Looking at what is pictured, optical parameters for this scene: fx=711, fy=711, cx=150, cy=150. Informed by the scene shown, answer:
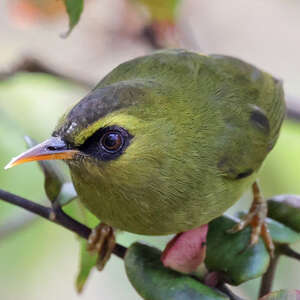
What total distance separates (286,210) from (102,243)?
2.95ft

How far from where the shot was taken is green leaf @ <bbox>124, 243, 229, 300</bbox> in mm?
2703

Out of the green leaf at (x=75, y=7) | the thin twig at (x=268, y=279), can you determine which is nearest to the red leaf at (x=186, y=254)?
the thin twig at (x=268, y=279)

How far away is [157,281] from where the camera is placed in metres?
2.80

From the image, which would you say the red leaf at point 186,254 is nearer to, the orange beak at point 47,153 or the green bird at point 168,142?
the green bird at point 168,142

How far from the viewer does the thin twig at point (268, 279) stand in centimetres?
296

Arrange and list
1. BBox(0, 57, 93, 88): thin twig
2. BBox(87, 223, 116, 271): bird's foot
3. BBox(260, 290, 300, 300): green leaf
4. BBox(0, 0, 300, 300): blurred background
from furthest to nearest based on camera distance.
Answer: BBox(0, 0, 300, 300): blurred background → BBox(0, 57, 93, 88): thin twig → BBox(87, 223, 116, 271): bird's foot → BBox(260, 290, 300, 300): green leaf

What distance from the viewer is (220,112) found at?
138 inches

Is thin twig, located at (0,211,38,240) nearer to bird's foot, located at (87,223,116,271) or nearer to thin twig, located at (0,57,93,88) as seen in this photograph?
bird's foot, located at (87,223,116,271)

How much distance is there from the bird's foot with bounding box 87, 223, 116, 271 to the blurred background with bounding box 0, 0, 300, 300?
0.36m

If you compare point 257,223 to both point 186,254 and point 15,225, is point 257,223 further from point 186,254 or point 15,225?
point 15,225

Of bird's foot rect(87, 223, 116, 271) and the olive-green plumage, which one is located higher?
the olive-green plumage

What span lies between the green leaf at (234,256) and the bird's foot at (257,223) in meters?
0.03

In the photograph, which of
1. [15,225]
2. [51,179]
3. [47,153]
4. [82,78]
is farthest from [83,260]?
[82,78]

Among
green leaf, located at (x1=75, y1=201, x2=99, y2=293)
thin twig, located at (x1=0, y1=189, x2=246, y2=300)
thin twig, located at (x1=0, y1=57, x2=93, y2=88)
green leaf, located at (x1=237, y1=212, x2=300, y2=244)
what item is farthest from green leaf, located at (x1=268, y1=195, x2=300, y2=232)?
thin twig, located at (x1=0, y1=57, x2=93, y2=88)
